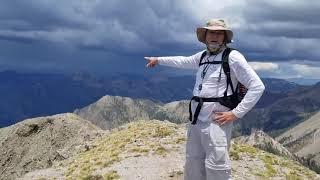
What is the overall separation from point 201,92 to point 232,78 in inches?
45.4

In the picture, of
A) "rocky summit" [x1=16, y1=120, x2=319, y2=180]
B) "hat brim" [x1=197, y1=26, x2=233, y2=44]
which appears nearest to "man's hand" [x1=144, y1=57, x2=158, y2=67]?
"hat brim" [x1=197, y1=26, x2=233, y2=44]

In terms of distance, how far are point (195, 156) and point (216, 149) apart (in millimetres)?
1249

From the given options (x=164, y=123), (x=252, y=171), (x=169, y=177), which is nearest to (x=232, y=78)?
(x=169, y=177)

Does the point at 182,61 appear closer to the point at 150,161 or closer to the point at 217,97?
the point at 217,97

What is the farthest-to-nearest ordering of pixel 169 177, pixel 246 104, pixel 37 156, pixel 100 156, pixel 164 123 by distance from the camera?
1. pixel 37 156
2. pixel 164 123
3. pixel 100 156
4. pixel 169 177
5. pixel 246 104

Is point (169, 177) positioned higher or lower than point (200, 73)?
Answer: lower

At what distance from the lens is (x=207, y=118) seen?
55.0 ft

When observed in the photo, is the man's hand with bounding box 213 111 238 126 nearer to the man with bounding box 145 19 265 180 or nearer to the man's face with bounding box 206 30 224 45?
the man with bounding box 145 19 265 180

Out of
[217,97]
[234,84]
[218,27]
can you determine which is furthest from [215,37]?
[217,97]

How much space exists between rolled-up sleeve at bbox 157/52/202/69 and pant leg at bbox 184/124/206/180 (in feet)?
7.90

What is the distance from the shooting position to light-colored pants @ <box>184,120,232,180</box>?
1664cm

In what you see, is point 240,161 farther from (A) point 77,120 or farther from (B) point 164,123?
(A) point 77,120

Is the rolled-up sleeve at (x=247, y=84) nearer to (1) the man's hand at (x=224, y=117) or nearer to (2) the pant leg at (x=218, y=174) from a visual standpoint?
(1) the man's hand at (x=224, y=117)

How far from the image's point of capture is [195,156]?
57.7 ft
